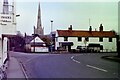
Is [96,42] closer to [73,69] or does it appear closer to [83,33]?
[83,33]

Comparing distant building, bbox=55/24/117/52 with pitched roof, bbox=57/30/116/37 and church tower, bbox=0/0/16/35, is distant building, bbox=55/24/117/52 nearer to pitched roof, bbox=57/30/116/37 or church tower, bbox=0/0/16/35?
pitched roof, bbox=57/30/116/37

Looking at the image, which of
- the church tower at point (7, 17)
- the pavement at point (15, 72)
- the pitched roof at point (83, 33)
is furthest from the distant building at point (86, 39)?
the church tower at point (7, 17)

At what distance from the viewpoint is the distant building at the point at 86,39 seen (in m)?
100

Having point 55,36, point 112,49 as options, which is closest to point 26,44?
point 55,36

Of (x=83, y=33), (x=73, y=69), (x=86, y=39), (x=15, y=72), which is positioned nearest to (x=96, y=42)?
(x=86, y=39)

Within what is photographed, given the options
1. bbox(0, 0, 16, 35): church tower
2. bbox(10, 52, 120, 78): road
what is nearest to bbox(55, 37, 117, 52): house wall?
bbox(10, 52, 120, 78): road

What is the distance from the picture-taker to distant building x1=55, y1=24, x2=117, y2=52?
100m

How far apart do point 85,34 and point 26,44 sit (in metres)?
18.8

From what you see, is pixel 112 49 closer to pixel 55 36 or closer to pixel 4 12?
pixel 55 36

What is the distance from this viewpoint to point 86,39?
340 feet

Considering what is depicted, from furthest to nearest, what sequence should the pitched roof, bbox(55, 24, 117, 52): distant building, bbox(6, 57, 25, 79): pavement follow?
the pitched roof → bbox(55, 24, 117, 52): distant building → bbox(6, 57, 25, 79): pavement

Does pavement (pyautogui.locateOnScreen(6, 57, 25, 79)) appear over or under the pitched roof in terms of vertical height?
under

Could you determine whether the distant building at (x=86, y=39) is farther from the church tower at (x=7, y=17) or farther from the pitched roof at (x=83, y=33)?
the church tower at (x=7, y=17)

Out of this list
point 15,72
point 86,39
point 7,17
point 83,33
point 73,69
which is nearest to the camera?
point 7,17
